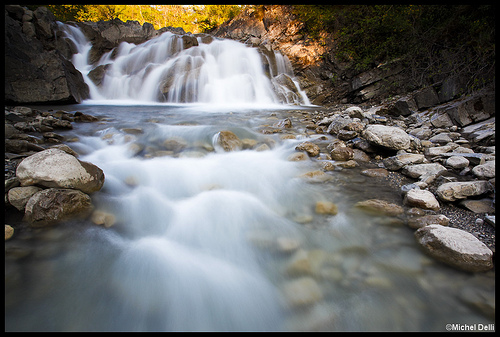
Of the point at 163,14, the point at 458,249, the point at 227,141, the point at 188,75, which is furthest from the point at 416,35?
the point at 163,14

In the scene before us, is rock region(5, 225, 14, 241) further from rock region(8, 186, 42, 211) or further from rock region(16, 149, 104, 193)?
rock region(16, 149, 104, 193)

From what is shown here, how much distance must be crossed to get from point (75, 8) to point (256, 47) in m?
23.3

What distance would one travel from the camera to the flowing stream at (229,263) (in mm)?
1451

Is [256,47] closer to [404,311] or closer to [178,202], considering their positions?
[178,202]

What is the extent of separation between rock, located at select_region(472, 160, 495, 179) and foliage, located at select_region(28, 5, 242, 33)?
27.9m

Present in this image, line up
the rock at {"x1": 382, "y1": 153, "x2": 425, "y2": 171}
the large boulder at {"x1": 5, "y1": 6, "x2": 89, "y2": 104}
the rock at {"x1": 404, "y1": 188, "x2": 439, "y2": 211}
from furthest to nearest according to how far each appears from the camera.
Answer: the large boulder at {"x1": 5, "y1": 6, "x2": 89, "y2": 104} → the rock at {"x1": 382, "y1": 153, "x2": 425, "y2": 171} → the rock at {"x1": 404, "y1": 188, "x2": 439, "y2": 211}

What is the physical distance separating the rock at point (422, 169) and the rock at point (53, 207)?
14.0 ft

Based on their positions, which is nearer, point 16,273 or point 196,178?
point 16,273

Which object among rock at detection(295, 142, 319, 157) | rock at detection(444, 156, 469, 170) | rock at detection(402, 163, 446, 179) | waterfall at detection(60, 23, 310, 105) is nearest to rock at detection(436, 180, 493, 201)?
rock at detection(402, 163, 446, 179)

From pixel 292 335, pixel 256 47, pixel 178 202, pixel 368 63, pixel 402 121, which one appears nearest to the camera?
pixel 292 335

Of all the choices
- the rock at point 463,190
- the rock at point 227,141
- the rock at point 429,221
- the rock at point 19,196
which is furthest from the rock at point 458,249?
the rock at point 19,196

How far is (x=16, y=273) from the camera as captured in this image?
1.61 metres

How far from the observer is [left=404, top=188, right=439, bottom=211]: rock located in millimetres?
2338

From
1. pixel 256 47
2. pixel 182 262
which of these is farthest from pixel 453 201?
pixel 256 47
